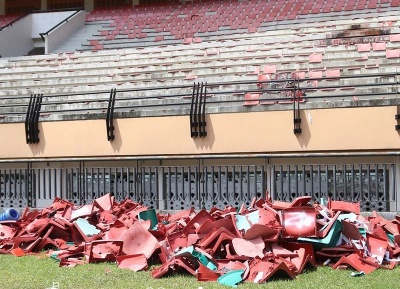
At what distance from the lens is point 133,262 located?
772 centimetres

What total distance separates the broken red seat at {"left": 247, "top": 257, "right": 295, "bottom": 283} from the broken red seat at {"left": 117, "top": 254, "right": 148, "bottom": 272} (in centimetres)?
134

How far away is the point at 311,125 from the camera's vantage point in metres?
12.7

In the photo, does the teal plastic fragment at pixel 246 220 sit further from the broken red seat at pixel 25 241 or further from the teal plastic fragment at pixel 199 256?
the broken red seat at pixel 25 241

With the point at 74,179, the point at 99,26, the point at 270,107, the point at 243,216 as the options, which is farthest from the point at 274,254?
the point at 99,26

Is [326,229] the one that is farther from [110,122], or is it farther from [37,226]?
[110,122]

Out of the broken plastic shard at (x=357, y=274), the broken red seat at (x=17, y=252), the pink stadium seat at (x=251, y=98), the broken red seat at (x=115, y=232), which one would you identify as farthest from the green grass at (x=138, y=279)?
the pink stadium seat at (x=251, y=98)

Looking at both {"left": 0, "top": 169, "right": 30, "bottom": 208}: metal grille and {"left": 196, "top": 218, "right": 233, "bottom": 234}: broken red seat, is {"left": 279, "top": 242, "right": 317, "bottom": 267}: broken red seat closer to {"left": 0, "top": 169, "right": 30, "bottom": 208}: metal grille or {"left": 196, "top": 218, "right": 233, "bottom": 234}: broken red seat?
{"left": 196, "top": 218, "right": 233, "bottom": 234}: broken red seat

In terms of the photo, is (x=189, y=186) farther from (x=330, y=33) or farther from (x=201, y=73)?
(x=330, y=33)

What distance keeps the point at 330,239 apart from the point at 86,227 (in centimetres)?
352

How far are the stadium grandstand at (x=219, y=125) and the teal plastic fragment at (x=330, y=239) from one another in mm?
3753

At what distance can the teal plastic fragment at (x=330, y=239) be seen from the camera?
7430 millimetres

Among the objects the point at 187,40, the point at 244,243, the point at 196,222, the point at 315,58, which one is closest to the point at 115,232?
the point at 196,222

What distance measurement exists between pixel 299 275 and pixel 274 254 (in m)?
0.39

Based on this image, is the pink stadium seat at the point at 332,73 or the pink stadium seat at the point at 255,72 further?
the pink stadium seat at the point at 255,72
